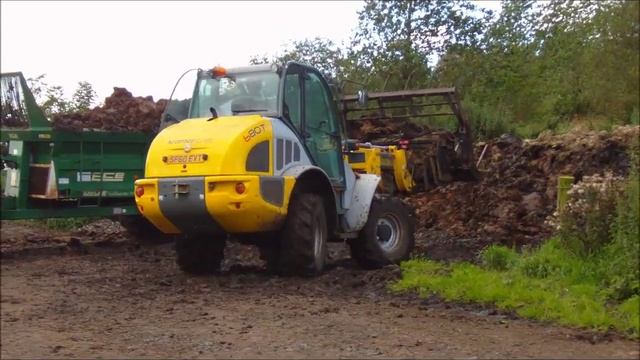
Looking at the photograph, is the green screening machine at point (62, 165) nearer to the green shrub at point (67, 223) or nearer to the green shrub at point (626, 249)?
the green shrub at point (67, 223)

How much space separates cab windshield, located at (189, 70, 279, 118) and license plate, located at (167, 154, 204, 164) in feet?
2.56

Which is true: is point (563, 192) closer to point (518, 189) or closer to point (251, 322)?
point (251, 322)

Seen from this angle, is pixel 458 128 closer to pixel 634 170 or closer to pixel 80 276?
pixel 634 170

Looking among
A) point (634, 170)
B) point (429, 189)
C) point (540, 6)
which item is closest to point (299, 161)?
point (634, 170)

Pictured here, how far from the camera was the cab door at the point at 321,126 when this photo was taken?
988 centimetres

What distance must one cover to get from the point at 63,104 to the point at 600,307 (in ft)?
29.2

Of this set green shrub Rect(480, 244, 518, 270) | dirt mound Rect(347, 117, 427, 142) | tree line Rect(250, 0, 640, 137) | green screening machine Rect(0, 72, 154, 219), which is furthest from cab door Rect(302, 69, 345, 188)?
tree line Rect(250, 0, 640, 137)

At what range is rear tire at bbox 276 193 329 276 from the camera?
919 centimetres

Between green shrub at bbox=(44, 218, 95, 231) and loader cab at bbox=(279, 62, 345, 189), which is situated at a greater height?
loader cab at bbox=(279, 62, 345, 189)

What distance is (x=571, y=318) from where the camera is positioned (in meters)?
6.94

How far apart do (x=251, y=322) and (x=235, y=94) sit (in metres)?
3.36

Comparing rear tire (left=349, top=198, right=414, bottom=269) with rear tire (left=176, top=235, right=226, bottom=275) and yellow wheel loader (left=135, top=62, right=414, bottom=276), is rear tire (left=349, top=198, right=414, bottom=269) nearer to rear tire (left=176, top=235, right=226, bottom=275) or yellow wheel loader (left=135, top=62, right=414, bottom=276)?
yellow wheel loader (left=135, top=62, right=414, bottom=276)

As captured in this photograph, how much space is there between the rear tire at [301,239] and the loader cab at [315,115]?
2.49ft

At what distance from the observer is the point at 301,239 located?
30.0 feet
